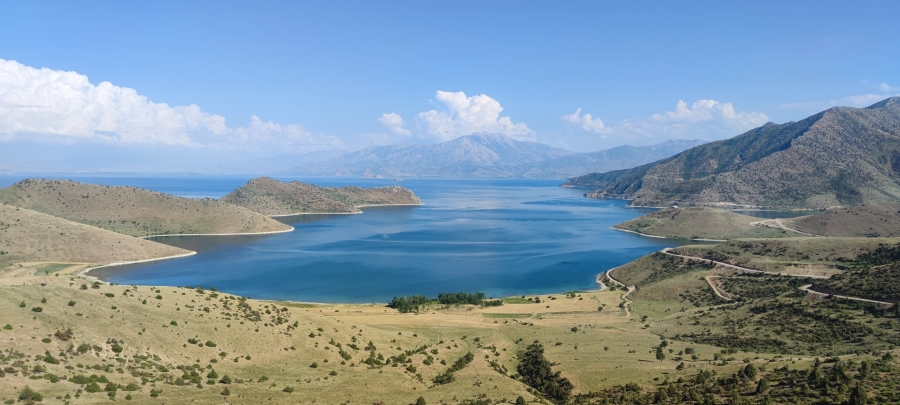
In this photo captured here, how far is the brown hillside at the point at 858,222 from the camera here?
14450cm

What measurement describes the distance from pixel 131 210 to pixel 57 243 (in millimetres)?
55089

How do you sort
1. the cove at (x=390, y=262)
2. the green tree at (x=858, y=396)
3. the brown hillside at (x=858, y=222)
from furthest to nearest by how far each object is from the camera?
the brown hillside at (x=858, y=222)
the cove at (x=390, y=262)
the green tree at (x=858, y=396)

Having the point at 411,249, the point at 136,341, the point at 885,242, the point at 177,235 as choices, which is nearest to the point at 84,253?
the point at 177,235

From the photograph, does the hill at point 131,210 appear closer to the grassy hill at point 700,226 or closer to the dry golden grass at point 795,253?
the grassy hill at point 700,226

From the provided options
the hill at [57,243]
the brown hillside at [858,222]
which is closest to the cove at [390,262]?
the hill at [57,243]

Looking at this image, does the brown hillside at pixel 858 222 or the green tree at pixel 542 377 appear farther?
the brown hillside at pixel 858 222

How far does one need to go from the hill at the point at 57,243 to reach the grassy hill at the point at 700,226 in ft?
461

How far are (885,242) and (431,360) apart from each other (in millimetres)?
87411

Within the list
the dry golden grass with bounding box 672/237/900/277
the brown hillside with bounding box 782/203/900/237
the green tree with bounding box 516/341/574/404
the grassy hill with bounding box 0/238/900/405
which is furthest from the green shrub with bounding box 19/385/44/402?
the brown hillside with bounding box 782/203/900/237

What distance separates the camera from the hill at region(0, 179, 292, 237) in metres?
153

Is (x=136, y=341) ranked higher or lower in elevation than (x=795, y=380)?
higher

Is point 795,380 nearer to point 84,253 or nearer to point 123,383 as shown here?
point 123,383

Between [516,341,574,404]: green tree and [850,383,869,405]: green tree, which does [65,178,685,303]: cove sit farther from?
[850,383,869,405]: green tree

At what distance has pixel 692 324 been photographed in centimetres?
5834
